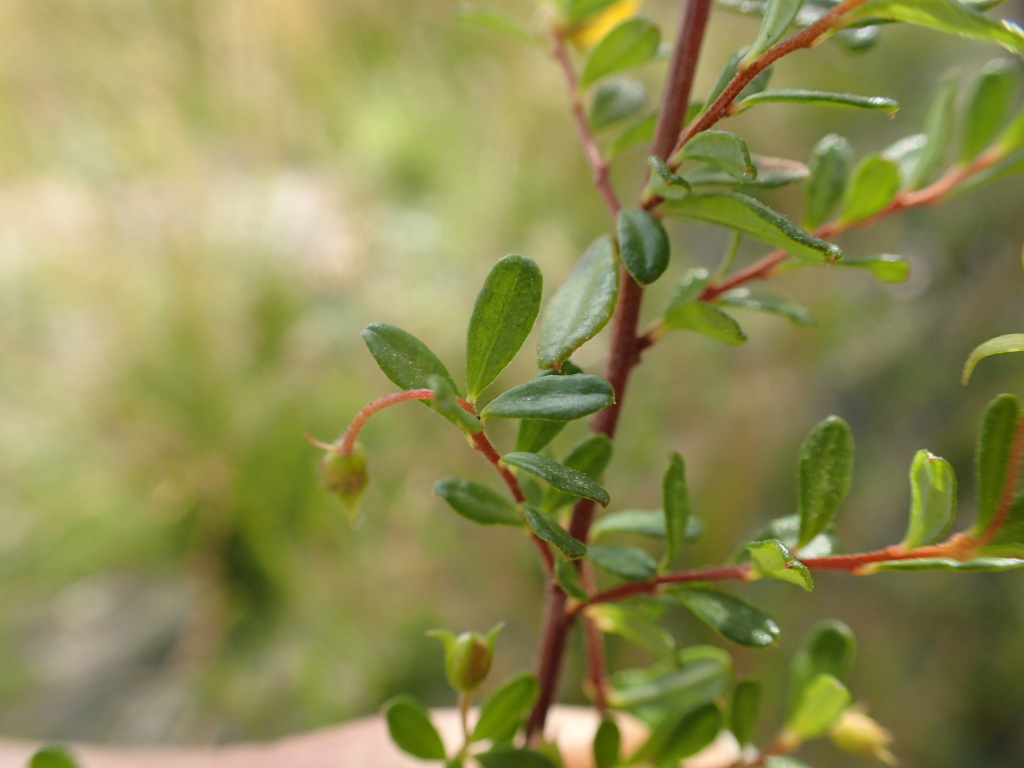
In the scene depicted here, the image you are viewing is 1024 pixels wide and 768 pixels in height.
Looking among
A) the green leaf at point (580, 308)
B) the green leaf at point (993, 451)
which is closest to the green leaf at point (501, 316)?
the green leaf at point (580, 308)

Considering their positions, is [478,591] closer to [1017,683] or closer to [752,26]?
[1017,683]

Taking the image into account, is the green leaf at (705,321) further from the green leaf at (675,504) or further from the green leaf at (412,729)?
the green leaf at (412,729)

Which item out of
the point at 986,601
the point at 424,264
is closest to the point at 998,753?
the point at 986,601

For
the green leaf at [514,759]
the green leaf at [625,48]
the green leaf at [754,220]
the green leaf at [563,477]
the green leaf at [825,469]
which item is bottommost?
the green leaf at [514,759]

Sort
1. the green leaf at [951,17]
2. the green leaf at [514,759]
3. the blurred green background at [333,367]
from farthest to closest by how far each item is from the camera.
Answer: the blurred green background at [333,367] → the green leaf at [514,759] → the green leaf at [951,17]

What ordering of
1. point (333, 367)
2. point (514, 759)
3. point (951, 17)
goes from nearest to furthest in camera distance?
point (951, 17) → point (514, 759) → point (333, 367)

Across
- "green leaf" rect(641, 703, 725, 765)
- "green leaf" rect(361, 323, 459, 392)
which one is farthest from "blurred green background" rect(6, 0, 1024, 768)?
"green leaf" rect(361, 323, 459, 392)

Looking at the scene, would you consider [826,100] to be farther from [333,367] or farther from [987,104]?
[333,367]

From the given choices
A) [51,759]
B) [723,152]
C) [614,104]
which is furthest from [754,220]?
[51,759]
